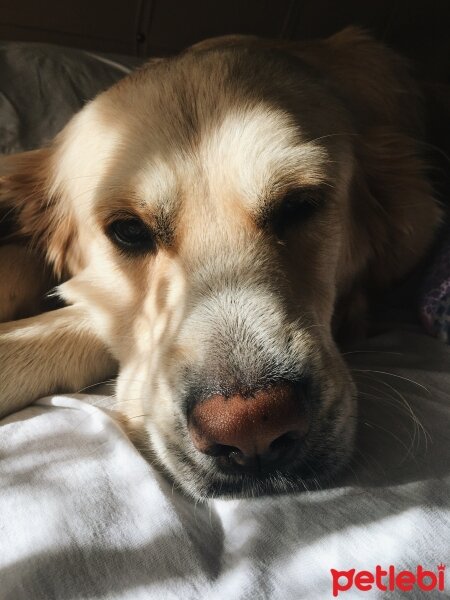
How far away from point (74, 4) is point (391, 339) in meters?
3.96

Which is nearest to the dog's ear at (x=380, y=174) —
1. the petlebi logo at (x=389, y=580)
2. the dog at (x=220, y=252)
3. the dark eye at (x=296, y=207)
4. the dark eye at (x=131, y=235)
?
the dog at (x=220, y=252)

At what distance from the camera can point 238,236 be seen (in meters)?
1.17

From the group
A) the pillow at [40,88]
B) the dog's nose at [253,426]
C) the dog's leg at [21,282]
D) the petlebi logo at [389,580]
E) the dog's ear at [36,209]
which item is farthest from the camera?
the pillow at [40,88]


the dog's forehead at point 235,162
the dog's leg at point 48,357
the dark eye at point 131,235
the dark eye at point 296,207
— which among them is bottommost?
the dog's leg at point 48,357

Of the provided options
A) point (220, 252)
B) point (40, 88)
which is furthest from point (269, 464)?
point (40, 88)

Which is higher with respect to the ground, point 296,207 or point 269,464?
point 296,207

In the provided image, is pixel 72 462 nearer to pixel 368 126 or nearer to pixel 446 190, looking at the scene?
pixel 368 126

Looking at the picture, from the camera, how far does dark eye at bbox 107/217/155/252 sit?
1297mm

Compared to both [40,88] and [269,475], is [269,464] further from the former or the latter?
[40,88]

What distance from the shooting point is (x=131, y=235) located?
4.37ft

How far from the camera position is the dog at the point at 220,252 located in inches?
36.9

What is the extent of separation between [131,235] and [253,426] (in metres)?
0.65

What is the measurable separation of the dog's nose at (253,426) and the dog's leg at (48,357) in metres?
0.45

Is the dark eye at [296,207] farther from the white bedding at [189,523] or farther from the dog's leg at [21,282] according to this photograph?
the dog's leg at [21,282]
